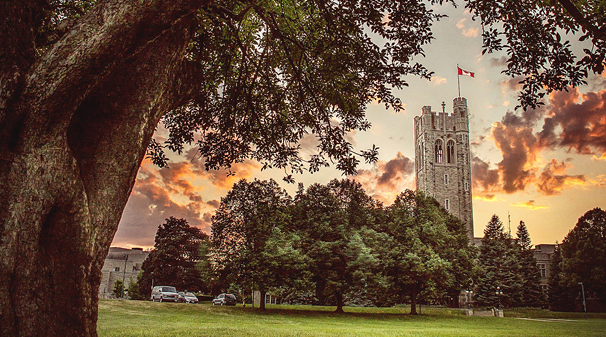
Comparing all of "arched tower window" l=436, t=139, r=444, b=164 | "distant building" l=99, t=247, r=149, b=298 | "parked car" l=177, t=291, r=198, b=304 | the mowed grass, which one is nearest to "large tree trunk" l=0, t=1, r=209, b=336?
the mowed grass

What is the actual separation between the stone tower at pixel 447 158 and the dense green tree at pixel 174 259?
40748 mm

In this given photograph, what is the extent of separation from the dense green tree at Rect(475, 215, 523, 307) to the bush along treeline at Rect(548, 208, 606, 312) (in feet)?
18.0

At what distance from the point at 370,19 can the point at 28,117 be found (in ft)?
18.0

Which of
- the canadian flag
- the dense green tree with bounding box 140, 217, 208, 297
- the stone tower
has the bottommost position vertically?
the dense green tree with bounding box 140, 217, 208, 297

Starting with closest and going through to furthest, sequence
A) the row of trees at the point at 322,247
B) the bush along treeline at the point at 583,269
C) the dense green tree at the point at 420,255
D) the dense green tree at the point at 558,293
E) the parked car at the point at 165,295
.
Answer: the row of trees at the point at 322,247
the dense green tree at the point at 420,255
the parked car at the point at 165,295
the bush along treeline at the point at 583,269
the dense green tree at the point at 558,293

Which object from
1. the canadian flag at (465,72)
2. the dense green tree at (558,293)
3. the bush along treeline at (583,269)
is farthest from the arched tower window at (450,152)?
the dense green tree at (558,293)

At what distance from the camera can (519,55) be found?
656 cm

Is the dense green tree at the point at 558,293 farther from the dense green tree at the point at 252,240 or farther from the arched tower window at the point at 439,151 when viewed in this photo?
the dense green tree at the point at 252,240

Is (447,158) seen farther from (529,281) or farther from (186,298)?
(186,298)

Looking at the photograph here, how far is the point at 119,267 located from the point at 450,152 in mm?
59558

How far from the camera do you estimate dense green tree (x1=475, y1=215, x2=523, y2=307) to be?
155 ft

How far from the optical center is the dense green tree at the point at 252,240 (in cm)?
2698

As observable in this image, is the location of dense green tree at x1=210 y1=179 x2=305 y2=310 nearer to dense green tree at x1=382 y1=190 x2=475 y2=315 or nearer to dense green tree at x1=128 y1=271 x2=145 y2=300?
dense green tree at x1=382 y1=190 x2=475 y2=315

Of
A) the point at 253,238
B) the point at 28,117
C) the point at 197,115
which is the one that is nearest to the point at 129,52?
the point at 28,117
